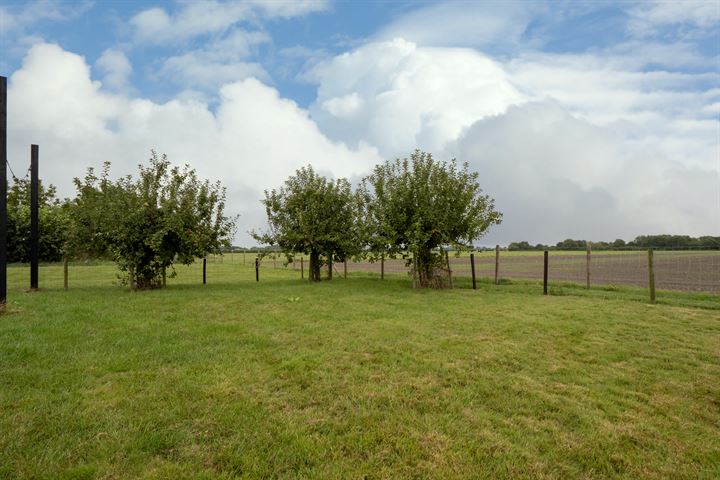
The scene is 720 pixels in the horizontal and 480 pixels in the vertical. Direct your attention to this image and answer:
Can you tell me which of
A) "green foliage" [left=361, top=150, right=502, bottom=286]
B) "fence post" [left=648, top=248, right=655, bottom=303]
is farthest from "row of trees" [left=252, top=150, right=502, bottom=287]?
"fence post" [left=648, top=248, right=655, bottom=303]

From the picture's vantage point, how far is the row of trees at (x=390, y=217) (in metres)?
15.5

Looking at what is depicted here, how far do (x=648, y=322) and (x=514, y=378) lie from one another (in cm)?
570

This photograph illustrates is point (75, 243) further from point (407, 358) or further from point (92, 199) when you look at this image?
point (407, 358)

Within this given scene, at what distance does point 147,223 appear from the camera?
14586mm

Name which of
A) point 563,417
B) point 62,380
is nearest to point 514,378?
point 563,417

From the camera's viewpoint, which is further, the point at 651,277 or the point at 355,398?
the point at 651,277

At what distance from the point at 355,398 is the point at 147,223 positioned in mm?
12904

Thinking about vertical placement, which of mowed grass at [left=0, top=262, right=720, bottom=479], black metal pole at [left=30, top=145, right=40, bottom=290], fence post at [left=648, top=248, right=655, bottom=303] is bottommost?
mowed grass at [left=0, top=262, right=720, bottom=479]

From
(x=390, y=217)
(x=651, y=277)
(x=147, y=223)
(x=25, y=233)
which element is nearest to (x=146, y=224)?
(x=147, y=223)

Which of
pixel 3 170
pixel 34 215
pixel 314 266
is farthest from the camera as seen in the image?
pixel 314 266

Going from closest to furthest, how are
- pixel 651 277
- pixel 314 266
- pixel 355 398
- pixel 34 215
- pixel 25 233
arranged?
pixel 355 398, pixel 651 277, pixel 34 215, pixel 314 266, pixel 25 233

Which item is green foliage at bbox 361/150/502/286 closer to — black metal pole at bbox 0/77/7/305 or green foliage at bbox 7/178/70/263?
black metal pole at bbox 0/77/7/305

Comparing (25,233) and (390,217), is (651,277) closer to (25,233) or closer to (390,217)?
(390,217)

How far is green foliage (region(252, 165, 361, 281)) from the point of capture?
1723cm
